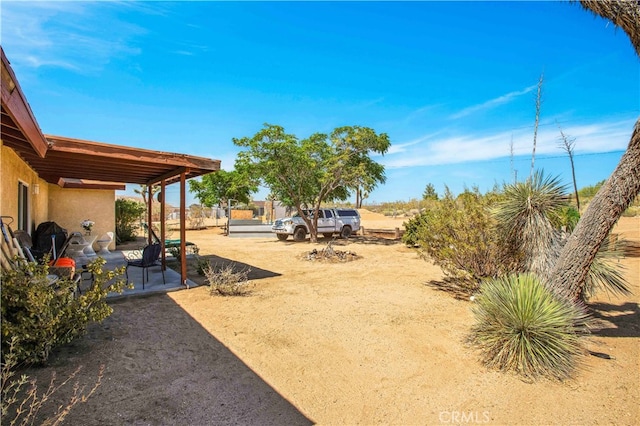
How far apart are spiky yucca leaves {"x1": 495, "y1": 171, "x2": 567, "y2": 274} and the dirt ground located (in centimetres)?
130

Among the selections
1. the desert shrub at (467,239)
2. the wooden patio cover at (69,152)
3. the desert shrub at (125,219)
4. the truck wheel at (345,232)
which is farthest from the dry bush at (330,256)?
the desert shrub at (125,219)

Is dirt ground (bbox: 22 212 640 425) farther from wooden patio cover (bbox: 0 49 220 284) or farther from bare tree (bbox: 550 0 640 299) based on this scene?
wooden patio cover (bbox: 0 49 220 284)

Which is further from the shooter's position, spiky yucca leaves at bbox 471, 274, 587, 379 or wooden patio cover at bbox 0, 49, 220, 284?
spiky yucca leaves at bbox 471, 274, 587, 379

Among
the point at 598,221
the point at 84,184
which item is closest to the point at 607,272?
the point at 598,221

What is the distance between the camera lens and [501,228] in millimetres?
5766

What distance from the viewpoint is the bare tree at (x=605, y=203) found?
3.59 metres

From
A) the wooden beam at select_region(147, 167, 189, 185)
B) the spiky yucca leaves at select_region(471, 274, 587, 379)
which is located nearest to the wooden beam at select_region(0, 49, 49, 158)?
the wooden beam at select_region(147, 167, 189, 185)

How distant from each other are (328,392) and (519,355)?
7.50ft

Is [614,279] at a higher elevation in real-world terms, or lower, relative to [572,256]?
lower

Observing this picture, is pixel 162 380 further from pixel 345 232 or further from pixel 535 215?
pixel 345 232

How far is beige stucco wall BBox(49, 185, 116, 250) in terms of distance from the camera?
12.4 meters

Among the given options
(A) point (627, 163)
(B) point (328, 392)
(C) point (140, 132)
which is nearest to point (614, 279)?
(A) point (627, 163)

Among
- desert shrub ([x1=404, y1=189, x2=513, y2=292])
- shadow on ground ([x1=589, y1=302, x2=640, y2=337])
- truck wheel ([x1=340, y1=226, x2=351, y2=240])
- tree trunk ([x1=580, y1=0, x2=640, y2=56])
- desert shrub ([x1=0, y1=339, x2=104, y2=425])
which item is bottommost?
shadow on ground ([x1=589, y1=302, x2=640, y2=337])

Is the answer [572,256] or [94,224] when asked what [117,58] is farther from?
[572,256]
